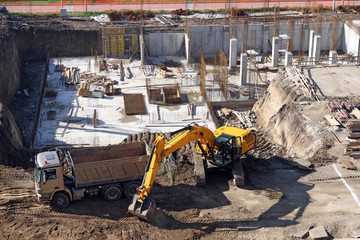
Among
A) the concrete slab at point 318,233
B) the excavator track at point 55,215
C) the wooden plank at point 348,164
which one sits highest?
the wooden plank at point 348,164

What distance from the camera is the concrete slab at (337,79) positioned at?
24.8 metres

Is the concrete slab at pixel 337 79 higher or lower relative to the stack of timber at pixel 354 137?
higher

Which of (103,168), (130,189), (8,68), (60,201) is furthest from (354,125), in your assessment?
(8,68)

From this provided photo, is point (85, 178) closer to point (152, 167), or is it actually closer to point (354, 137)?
point (152, 167)

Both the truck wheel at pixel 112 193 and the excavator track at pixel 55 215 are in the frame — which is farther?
the truck wheel at pixel 112 193

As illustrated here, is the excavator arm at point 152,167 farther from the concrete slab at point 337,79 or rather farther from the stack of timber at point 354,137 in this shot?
the concrete slab at point 337,79

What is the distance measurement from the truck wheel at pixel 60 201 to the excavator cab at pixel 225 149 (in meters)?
5.56

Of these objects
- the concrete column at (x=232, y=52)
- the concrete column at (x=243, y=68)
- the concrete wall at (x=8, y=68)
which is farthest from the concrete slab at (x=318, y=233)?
→ the concrete column at (x=232, y=52)

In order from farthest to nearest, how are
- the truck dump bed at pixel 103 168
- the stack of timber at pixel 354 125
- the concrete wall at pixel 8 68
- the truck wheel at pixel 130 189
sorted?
the concrete wall at pixel 8 68, the stack of timber at pixel 354 125, the truck wheel at pixel 130 189, the truck dump bed at pixel 103 168

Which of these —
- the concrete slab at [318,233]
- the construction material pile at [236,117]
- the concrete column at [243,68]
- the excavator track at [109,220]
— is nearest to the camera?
the concrete slab at [318,233]

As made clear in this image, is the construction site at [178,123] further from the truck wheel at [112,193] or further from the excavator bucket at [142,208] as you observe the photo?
the excavator bucket at [142,208]

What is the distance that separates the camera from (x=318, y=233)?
1484cm

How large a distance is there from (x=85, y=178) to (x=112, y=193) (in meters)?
1.07

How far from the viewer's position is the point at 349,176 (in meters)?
18.2
